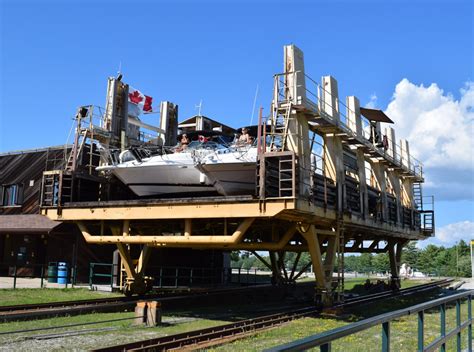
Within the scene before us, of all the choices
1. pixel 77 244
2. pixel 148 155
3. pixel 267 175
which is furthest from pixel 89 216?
pixel 77 244

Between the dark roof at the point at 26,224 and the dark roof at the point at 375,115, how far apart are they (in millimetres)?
15011

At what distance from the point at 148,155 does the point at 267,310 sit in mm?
6184

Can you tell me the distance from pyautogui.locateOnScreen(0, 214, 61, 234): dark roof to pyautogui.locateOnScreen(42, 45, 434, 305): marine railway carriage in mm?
9289

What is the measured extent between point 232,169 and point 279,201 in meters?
2.47

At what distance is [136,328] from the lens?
11648 mm

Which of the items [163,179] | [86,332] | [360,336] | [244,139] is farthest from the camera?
[163,179]

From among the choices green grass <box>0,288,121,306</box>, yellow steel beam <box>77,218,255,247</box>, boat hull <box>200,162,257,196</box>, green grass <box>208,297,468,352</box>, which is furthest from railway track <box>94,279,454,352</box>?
green grass <box>0,288,121,306</box>

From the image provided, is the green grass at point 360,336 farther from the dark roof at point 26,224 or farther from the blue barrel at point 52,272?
the dark roof at point 26,224

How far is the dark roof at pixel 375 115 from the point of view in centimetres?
2147

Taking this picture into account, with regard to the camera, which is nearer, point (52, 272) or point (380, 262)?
point (52, 272)

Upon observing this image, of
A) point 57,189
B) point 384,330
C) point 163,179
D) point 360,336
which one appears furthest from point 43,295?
point 384,330

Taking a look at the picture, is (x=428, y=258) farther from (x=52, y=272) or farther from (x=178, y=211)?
(x=178, y=211)

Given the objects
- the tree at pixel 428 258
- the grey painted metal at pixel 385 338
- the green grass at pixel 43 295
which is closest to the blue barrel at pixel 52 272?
the green grass at pixel 43 295

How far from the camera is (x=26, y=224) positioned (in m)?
26.3
